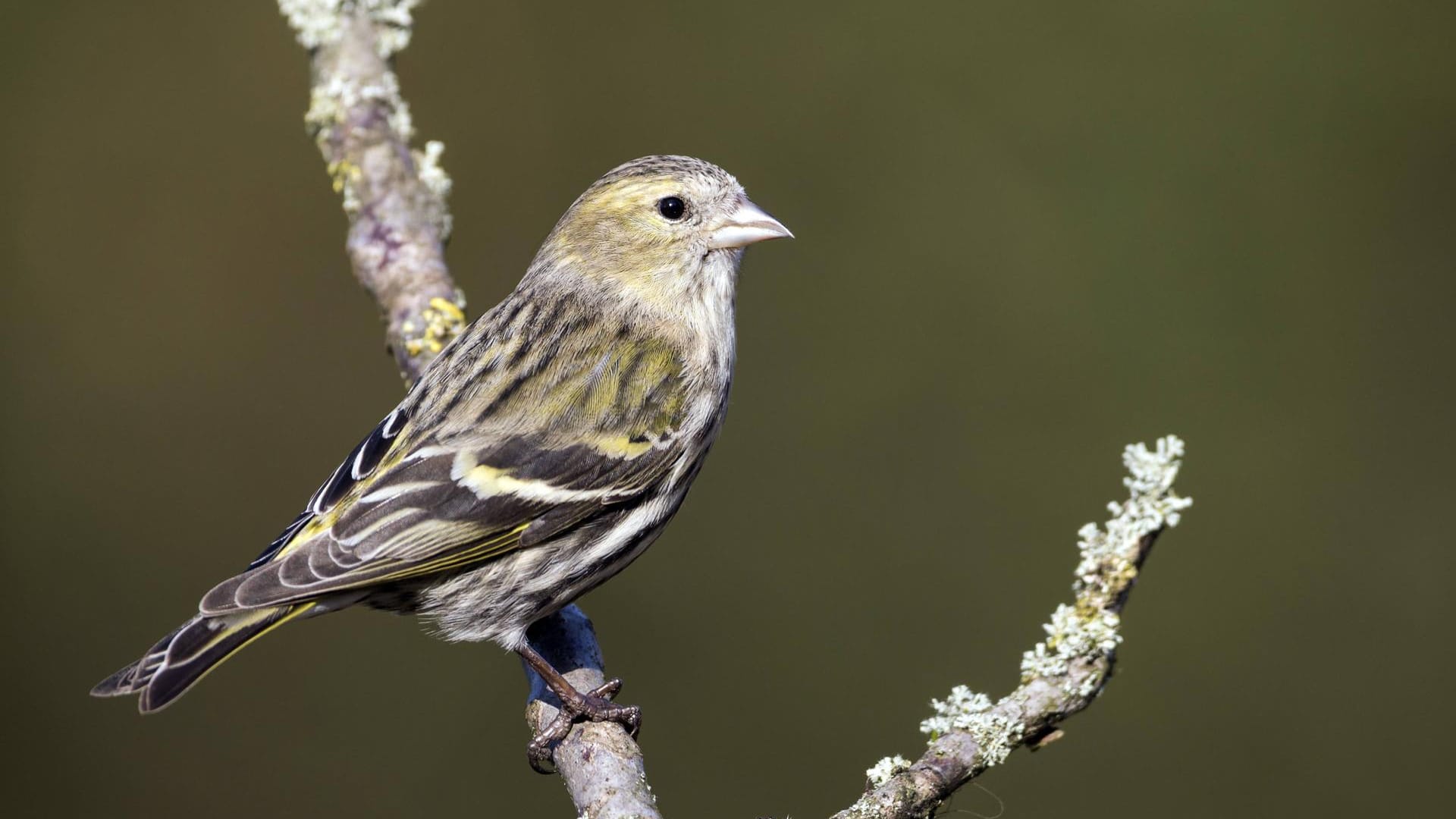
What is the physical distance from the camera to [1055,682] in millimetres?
2178

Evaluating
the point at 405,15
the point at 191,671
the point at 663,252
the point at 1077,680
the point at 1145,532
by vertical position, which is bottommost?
the point at 1077,680

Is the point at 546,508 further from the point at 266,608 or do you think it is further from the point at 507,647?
the point at 266,608

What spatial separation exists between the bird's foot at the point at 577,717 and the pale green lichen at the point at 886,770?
0.54m

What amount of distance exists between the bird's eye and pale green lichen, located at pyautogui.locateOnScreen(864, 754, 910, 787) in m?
1.41

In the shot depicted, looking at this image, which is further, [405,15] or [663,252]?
[405,15]

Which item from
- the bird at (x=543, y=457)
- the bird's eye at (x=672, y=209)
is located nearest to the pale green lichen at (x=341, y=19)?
the bird at (x=543, y=457)

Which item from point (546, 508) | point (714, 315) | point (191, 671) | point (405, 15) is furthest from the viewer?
point (405, 15)

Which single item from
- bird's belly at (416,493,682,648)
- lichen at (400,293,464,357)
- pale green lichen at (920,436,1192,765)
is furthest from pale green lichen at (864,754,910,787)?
lichen at (400,293,464,357)

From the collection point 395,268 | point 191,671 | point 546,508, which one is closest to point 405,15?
point 395,268

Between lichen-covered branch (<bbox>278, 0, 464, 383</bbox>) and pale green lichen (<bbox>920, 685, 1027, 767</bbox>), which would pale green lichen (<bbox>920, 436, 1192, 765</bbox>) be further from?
lichen-covered branch (<bbox>278, 0, 464, 383</bbox>)

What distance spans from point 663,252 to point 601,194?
21 centimetres

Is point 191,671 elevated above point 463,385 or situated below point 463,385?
below

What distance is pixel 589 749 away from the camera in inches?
90.1

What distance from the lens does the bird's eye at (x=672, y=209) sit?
2918 millimetres
